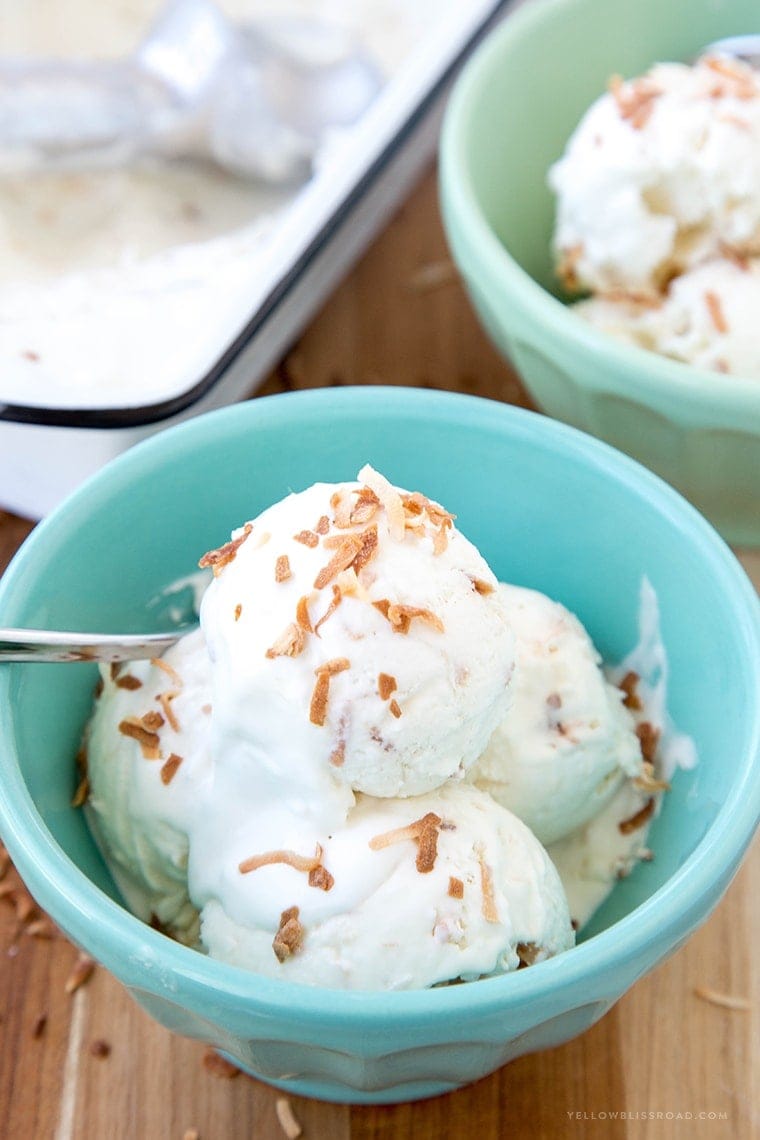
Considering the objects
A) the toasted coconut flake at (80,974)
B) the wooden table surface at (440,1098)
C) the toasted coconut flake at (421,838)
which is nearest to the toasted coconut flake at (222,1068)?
the wooden table surface at (440,1098)

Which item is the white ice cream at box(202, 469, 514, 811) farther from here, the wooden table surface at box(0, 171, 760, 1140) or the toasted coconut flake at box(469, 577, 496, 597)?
the wooden table surface at box(0, 171, 760, 1140)

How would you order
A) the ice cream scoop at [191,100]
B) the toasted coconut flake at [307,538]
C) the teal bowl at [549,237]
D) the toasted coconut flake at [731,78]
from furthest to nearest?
1. the ice cream scoop at [191,100]
2. the toasted coconut flake at [731,78]
3. the teal bowl at [549,237]
4. the toasted coconut flake at [307,538]

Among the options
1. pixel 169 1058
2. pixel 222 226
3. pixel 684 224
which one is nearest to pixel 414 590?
pixel 169 1058

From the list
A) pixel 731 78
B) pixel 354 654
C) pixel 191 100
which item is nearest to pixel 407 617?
pixel 354 654

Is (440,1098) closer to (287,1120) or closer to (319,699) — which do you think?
(287,1120)

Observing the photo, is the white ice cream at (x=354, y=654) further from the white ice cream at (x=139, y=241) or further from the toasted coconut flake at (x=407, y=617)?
the white ice cream at (x=139, y=241)

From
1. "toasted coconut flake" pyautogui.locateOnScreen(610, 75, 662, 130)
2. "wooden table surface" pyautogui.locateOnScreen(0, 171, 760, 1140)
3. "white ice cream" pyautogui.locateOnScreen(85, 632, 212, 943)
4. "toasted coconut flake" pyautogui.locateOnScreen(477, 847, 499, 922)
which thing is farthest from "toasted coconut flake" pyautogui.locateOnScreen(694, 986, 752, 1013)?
"toasted coconut flake" pyautogui.locateOnScreen(610, 75, 662, 130)

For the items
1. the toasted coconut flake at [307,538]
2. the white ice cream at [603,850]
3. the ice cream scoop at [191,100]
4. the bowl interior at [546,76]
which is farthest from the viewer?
the ice cream scoop at [191,100]
